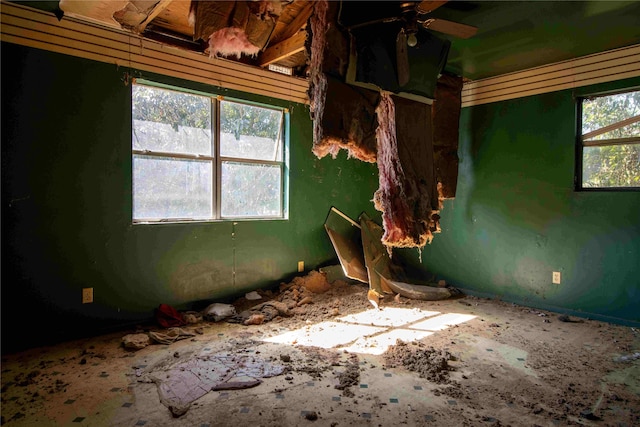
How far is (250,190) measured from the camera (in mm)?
4273

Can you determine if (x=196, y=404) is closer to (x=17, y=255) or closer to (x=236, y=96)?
(x=17, y=255)

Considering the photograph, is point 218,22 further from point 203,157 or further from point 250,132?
point 250,132

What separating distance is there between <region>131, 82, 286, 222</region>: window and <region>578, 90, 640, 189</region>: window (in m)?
3.40

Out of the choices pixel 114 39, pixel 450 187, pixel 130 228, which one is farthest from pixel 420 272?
pixel 114 39

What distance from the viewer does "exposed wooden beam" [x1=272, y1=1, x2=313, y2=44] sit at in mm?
3286

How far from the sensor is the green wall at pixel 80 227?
2.87 metres

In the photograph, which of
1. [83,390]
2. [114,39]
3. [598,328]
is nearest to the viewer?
[83,390]

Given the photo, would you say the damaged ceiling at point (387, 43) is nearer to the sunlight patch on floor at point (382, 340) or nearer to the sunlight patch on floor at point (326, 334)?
the sunlight patch on floor at point (382, 340)

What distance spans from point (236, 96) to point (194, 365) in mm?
2814

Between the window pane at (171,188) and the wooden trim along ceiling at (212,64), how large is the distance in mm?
896

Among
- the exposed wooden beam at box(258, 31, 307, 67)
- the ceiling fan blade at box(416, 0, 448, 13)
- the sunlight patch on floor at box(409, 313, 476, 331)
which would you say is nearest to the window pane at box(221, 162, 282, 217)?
the exposed wooden beam at box(258, 31, 307, 67)

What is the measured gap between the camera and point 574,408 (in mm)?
2162

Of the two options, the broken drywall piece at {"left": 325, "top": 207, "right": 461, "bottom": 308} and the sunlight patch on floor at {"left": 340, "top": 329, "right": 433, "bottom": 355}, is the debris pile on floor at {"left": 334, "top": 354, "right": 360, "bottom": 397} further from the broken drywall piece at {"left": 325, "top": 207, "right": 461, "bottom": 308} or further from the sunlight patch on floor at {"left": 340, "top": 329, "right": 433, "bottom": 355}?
the broken drywall piece at {"left": 325, "top": 207, "right": 461, "bottom": 308}

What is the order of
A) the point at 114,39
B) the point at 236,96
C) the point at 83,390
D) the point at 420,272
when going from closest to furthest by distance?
1. the point at 83,390
2. the point at 114,39
3. the point at 236,96
4. the point at 420,272
